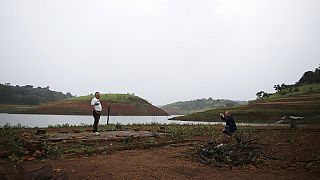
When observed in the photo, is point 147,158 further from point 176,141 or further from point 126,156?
point 176,141

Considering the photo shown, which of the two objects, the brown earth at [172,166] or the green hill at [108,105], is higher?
the green hill at [108,105]

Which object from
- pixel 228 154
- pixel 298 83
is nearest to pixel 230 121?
pixel 228 154

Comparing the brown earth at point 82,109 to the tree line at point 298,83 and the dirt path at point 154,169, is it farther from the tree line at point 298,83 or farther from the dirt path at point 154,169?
the dirt path at point 154,169

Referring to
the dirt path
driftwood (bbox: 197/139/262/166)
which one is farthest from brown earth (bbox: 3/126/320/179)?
driftwood (bbox: 197/139/262/166)

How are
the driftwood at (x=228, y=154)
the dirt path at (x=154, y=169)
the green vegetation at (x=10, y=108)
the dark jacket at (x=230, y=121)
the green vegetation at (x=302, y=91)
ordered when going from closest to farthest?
the dirt path at (x=154, y=169) < the driftwood at (x=228, y=154) < the dark jacket at (x=230, y=121) < the green vegetation at (x=302, y=91) < the green vegetation at (x=10, y=108)

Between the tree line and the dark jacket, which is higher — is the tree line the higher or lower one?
the higher one

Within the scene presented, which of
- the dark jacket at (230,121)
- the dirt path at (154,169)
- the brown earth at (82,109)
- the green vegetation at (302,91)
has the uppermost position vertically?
the green vegetation at (302,91)

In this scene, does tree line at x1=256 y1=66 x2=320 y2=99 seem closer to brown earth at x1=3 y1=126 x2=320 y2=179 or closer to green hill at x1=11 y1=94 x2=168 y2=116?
green hill at x1=11 y1=94 x2=168 y2=116

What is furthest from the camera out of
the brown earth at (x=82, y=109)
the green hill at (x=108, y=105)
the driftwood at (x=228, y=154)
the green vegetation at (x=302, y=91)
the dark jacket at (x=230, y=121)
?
the green hill at (x=108, y=105)

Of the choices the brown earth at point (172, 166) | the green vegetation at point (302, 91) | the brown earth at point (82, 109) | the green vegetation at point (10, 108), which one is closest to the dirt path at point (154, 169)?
the brown earth at point (172, 166)

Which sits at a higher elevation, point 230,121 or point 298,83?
point 298,83

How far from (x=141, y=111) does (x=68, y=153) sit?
60.7m

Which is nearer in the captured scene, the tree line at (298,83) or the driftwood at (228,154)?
the driftwood at (228,154)

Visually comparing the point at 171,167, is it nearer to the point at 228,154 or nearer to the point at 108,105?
the point at 228,154
